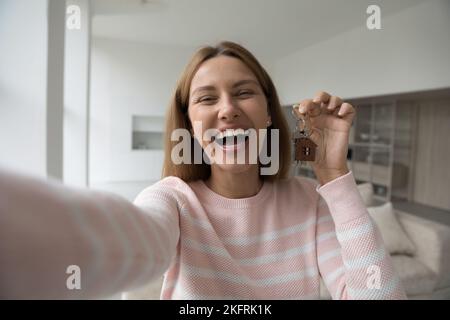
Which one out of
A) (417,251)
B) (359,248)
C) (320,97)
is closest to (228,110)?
(320,97)

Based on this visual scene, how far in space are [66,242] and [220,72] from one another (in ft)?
0.87

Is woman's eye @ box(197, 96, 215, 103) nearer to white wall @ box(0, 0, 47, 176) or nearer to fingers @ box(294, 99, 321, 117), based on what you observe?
fingers @ box(294, 99, 321, 117)

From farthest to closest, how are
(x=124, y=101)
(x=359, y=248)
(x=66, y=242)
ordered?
(x=124, y=101), (x=359, y=248), (x=66, y=242)

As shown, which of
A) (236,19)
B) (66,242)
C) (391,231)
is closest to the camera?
(66,242)

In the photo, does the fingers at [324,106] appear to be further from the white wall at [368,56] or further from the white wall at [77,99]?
the white wall at [77,99]

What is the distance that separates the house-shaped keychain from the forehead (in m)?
0.11

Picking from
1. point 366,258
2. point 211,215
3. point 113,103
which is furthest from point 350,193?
point 113,103

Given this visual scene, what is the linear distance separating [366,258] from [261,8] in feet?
1.33

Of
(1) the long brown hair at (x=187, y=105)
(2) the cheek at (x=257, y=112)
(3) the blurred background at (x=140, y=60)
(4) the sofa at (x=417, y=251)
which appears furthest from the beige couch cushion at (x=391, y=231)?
(2) the cheek at (x=257, y=112)

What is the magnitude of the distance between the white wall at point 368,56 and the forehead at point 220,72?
0.34 ft

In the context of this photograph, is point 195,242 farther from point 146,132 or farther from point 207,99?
point 146,132

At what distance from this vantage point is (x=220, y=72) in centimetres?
35

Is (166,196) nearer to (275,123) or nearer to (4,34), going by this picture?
(275,123)

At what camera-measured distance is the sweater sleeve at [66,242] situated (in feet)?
0.46
